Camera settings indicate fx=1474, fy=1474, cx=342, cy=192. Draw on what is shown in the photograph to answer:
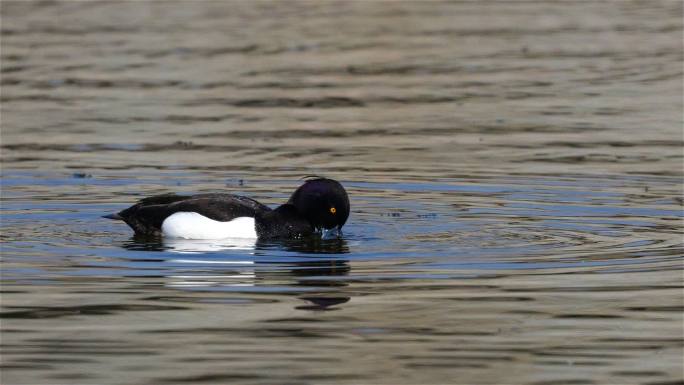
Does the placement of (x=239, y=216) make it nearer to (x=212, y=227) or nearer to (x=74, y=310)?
(x=212, y=227)

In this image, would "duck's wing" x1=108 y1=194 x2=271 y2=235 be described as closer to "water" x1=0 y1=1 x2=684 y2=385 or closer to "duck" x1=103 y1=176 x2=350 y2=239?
"duck" x1=103 y1=176 x2=350 y2=239

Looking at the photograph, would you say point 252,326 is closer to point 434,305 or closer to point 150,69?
point 434,305

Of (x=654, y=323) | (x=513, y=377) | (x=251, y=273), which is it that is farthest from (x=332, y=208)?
(x=513, y=377)

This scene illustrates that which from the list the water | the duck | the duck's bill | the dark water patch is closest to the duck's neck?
the duck

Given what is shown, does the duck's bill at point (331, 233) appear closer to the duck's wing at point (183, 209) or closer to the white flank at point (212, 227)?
the duck's wing at point (183, 209)

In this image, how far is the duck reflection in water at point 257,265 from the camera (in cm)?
1049

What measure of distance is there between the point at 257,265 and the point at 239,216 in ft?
4.63

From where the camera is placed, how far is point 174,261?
11.6 meters

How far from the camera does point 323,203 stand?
13047 mm

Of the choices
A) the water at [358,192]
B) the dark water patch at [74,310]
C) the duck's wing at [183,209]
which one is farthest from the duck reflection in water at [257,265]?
the dark water patch at [74,310]

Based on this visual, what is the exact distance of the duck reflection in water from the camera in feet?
34.4

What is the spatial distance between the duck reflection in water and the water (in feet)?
0.14

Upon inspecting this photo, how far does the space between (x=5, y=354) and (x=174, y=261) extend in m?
3.08

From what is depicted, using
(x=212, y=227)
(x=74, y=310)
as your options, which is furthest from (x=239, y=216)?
(x=74, y=310)
